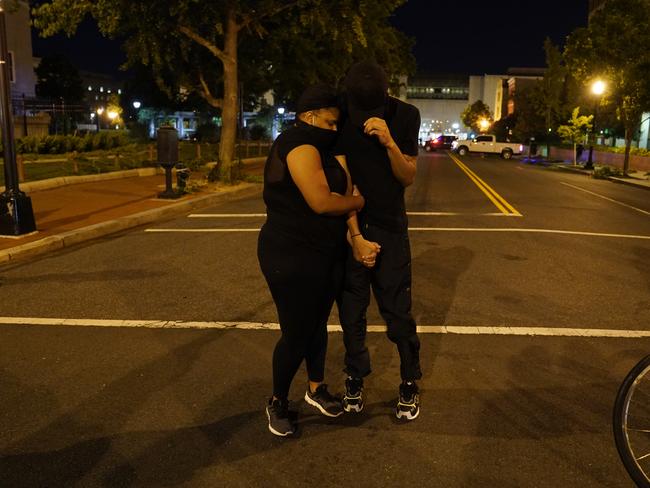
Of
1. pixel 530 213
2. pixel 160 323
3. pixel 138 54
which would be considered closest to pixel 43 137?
pixel 138 54

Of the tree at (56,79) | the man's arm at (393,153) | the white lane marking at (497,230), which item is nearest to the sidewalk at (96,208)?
the white lane marking at (497,230)

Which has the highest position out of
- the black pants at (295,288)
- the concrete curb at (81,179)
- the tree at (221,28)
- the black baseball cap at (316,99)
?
the tree at (221,28)

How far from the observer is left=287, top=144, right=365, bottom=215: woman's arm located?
10.2 ft

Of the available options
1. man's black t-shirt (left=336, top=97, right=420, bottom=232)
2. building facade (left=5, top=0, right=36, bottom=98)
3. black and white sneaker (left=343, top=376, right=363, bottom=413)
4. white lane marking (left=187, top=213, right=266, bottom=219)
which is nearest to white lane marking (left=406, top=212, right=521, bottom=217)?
white lane marking (left=187, top=213, right=266, bottom=219)

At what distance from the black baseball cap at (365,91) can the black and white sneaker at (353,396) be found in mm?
1525

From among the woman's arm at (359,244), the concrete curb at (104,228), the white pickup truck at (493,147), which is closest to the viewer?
the woman's arm at (359,244)

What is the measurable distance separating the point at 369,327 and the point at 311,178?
2.68 meters

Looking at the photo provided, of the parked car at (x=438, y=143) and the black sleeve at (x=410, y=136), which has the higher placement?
the black sleeve at (x=410, y=136)

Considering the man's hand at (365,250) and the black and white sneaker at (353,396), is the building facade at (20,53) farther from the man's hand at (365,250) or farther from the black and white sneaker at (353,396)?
the man's hand at (365,250)

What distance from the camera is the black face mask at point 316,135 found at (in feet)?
10.5

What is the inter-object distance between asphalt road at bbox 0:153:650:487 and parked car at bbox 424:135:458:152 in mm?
54657

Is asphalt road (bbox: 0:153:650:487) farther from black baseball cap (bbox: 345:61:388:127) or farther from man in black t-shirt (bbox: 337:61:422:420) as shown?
black baseball cap (bbox: 345:61:388:127)

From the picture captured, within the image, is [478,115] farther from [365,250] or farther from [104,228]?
[365,250]

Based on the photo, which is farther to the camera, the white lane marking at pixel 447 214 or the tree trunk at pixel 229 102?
the tree trunk at pixel 229 102
